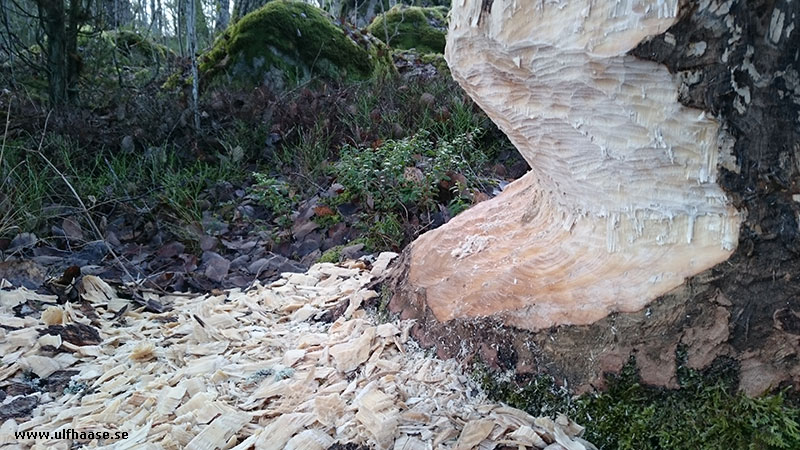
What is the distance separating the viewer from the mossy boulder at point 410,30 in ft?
31.3

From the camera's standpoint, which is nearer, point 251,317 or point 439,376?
point 439,376

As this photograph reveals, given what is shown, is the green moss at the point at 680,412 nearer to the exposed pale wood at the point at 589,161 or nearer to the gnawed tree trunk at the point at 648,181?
the gnawed tree trunk at the point at 648,181

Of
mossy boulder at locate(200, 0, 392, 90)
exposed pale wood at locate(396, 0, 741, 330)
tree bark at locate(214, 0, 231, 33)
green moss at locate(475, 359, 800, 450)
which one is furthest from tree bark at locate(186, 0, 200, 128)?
tree bark at locate(214, 0, 231, 33)

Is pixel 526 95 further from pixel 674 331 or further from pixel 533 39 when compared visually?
pixel 674 331

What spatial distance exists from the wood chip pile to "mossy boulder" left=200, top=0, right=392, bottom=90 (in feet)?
13.5

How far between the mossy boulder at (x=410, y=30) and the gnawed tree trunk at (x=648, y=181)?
8.46 meters

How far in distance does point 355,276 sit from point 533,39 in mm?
1375

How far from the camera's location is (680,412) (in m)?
1.16

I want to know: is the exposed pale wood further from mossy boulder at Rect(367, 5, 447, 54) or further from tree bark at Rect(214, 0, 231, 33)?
tree bark at Rect(214, 0, 231, 33)

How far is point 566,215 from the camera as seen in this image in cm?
146

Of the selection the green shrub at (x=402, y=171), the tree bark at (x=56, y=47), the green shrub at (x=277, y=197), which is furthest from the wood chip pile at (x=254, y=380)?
the tree bark at (x=56, y=47)

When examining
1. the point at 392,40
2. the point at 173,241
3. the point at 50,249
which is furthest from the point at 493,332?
the point at 392,40

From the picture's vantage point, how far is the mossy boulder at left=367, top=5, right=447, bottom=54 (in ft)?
31.3

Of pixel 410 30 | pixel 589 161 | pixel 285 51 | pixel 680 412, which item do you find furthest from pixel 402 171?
pixel 410 30
